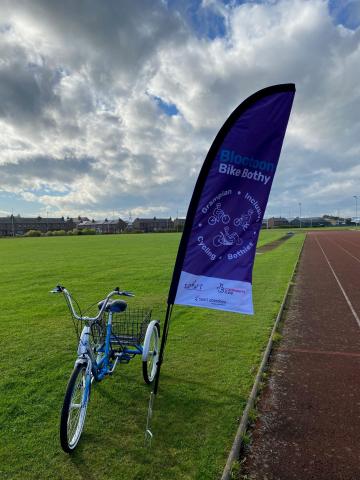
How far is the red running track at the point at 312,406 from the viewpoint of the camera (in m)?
2.96

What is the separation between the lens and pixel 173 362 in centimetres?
519

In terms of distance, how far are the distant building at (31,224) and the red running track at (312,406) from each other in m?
153

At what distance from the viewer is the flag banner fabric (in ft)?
10.7

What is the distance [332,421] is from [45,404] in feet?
11.1

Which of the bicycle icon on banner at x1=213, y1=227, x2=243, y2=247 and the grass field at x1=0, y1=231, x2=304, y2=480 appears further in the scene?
the bicycle icon on banner at x1=213, y1=227, x2=243, y2=247

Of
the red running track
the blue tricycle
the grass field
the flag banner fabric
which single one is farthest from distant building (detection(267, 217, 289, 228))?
the flag banner fabric

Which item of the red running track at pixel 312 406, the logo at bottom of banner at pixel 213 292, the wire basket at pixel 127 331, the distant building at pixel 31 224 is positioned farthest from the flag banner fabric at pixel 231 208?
the distant building at pixel 31 224

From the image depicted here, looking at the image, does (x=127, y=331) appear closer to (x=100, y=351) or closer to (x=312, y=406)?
(x=100, y=351)

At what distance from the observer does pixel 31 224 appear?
510ft

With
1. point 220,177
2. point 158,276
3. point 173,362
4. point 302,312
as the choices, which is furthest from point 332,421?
point 158,276

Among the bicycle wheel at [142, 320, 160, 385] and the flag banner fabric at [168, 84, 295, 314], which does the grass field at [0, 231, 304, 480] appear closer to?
the bicycle wheel at [142, 320, 160, 385]

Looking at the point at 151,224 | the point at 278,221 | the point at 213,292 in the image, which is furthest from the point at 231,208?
the point at 278,221

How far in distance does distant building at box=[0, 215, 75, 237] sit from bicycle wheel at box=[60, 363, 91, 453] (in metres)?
154

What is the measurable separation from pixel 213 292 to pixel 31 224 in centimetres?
16823
